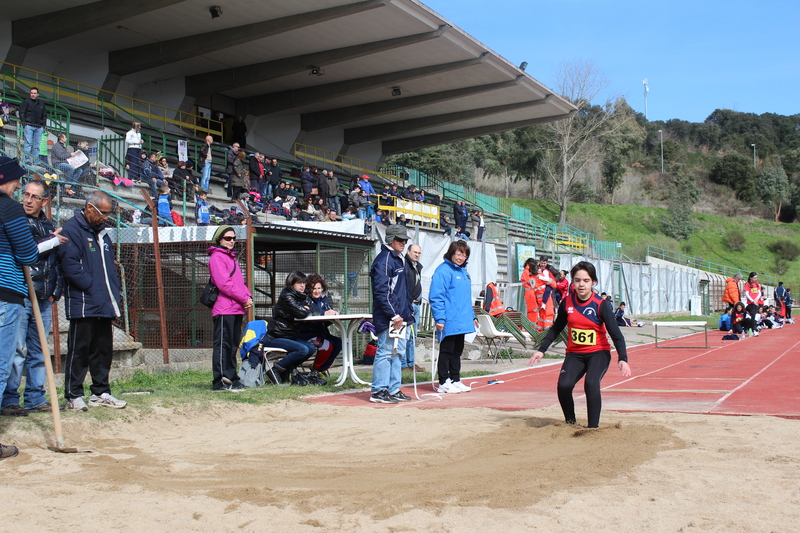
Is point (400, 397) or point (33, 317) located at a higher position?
point (33, 317)

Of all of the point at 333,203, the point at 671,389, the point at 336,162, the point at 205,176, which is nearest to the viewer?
the point at 671,389

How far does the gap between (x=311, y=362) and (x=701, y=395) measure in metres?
5.42

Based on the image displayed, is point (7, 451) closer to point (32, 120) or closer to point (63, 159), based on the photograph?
point (63, 159)

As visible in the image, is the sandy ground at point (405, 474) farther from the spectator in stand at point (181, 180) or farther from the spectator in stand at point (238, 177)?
the spectator in stand at point (238, 177)

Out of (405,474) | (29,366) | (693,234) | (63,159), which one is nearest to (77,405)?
(29,366)

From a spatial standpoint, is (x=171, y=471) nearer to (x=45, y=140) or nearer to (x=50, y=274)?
(x=50, y=274)

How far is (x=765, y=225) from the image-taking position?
70.2 meters

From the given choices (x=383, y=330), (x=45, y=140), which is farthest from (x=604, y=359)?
(x=45, y=140)

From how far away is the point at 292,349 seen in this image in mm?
9102

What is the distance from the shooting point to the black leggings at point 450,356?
8844 mm

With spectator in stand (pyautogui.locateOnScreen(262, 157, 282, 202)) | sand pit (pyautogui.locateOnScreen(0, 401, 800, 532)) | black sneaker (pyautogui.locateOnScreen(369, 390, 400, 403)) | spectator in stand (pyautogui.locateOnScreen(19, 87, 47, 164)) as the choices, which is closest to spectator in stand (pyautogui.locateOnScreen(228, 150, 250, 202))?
spectator in stand (pyautogui.locateOnScreen(262, 157, 282, 202))

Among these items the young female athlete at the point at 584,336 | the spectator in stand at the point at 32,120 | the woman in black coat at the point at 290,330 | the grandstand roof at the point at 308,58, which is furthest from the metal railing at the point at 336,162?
the young female athlete at the point at 584,336

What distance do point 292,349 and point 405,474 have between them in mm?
4672

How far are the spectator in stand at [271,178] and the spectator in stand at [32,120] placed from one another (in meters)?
7.51
